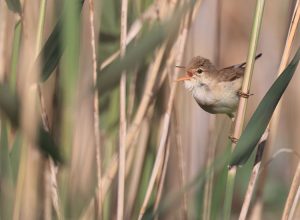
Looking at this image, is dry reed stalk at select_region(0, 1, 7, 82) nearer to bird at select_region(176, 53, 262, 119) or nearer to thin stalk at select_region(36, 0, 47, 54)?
thin stalk at select_region(36, 0, 47, 54)

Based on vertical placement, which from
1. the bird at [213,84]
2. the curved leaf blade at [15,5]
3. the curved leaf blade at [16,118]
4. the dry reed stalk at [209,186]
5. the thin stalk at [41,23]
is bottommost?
the dry reed stalk at [209,186]

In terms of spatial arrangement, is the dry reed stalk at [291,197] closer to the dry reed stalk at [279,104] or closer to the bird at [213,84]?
the dry reed stalk at [279,104]

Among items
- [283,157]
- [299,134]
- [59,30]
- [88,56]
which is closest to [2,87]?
[59,30]

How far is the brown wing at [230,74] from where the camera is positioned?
191 cm

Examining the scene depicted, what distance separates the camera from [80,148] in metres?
1.86

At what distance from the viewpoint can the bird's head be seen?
190 cm

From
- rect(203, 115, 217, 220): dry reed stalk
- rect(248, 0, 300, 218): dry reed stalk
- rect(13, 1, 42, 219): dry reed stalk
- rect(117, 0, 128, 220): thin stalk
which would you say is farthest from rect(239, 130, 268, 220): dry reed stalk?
rect(13, 1, 42, 219): dry reed stalk

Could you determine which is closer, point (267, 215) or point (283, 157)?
point (267, 215)

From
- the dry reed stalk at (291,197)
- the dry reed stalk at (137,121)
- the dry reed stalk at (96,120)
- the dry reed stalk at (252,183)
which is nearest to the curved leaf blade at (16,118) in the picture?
the dry reed stalk at (96,120)

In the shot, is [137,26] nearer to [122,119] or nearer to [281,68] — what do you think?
[122,119]

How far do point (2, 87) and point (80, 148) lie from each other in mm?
605

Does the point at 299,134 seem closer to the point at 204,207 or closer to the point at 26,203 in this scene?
the point at 204,207

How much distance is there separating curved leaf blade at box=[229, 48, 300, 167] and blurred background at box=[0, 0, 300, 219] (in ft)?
0.95

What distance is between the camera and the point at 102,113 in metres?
1.81
